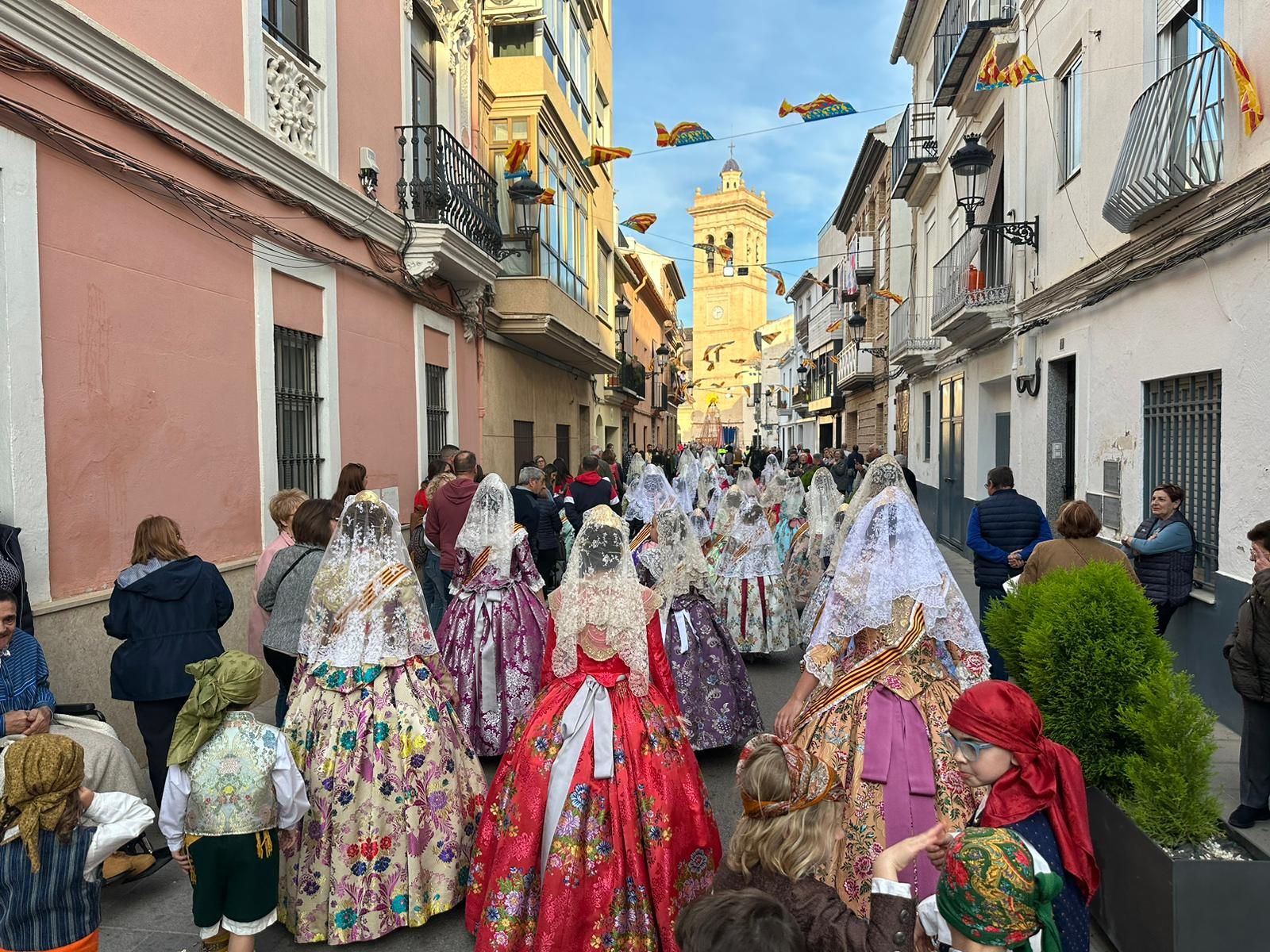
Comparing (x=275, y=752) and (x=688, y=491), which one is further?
(x=688, y=491)

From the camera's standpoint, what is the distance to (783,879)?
219cm

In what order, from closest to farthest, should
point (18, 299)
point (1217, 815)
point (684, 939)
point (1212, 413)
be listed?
1. point (684, 939)
2. point (1217, 815)
3. point (18, 299)
4. point (1212, 413)

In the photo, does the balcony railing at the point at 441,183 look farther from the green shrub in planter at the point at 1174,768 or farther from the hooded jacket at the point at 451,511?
the green shrub in planter at the point at 1174,768

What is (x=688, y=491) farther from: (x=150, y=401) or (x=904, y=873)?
(x=904, y=873)

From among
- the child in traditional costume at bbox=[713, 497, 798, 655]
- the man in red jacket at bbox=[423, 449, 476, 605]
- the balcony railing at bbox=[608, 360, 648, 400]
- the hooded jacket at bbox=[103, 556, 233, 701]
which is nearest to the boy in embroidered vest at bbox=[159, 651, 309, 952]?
the hooded jacket at bbox=[103, 556, 233, 701]

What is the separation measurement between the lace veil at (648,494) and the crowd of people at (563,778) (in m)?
4.50

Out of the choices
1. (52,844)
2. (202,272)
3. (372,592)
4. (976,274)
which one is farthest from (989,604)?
(976,274)

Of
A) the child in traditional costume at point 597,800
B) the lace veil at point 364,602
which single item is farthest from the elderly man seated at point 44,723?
the child in traditional costume at point 597,800

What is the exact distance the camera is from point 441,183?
9.81 metres

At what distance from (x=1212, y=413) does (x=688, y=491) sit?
5767 millimetres

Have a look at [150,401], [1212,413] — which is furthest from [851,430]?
[150,401]

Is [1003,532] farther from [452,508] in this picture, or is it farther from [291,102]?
[291,102]

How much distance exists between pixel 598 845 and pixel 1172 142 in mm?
6441

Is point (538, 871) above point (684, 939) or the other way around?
the other way around
